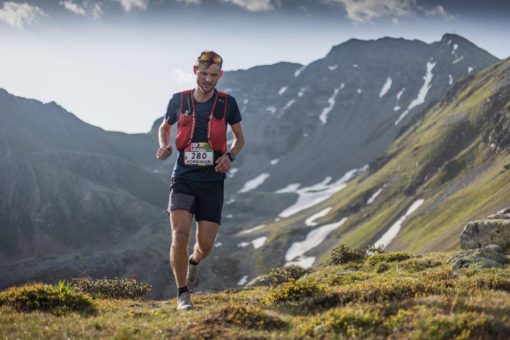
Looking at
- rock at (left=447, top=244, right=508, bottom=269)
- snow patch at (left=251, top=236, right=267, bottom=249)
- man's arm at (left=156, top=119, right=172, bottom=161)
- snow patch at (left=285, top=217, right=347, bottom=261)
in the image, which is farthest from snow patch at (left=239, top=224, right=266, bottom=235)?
man's arm at (left=156, top=119, right=172, bottom=161)

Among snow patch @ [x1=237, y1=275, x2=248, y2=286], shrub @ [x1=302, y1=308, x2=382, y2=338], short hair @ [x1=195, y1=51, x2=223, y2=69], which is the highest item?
short hair @ [x1=195, y1=51, x2=223, y2=69]

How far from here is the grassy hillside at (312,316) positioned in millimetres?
6906

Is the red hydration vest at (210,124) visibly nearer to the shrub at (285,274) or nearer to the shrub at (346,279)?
the shrub at (346,279)

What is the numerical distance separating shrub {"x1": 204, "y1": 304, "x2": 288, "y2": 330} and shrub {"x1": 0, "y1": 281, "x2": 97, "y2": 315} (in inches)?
149

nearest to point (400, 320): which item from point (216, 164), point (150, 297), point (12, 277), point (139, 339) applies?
point (139, 339)

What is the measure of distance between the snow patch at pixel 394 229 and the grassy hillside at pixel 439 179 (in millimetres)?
1349

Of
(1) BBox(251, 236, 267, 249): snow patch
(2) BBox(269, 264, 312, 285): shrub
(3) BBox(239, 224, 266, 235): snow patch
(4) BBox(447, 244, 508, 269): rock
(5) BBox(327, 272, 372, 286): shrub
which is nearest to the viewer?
(4) BBox(447, 244, 508, 269): rock

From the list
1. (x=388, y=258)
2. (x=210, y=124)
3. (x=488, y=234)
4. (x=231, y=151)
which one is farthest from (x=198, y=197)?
(x=488, y=234)

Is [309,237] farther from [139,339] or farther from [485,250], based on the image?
[139,339]

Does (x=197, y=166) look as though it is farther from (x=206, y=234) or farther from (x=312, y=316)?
(x=312, y=316)

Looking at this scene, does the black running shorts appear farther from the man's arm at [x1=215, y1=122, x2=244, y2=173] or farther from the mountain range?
the mountain range

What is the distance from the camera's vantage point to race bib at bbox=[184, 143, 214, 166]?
10734mm

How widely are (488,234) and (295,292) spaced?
1434 cm

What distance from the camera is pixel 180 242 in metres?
10.4
